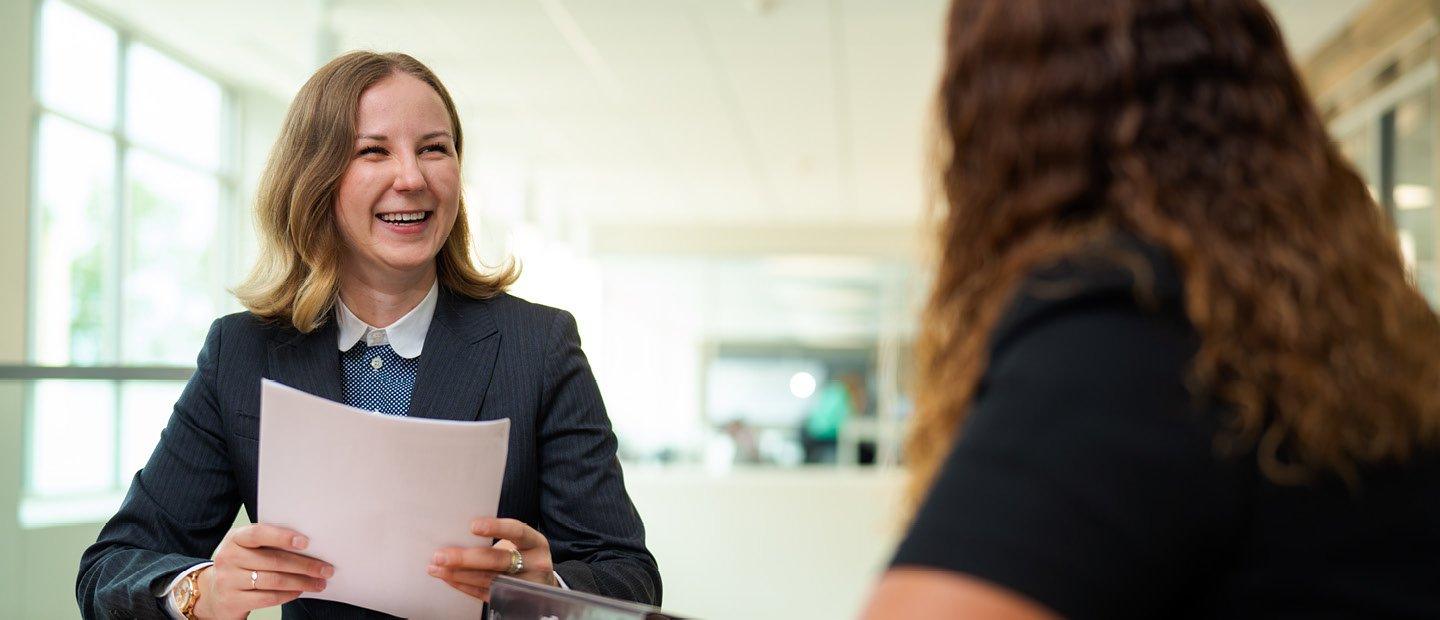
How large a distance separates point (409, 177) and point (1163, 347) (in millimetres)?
1074

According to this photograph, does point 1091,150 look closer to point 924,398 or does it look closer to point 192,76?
point 924,398

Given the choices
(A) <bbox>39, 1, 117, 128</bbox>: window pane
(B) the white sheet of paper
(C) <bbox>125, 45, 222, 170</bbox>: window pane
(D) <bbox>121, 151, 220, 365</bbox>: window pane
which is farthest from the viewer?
(D) <bbox>121, 151, 220, 365</bbox>: window pane

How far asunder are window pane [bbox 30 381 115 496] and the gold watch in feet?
4.85

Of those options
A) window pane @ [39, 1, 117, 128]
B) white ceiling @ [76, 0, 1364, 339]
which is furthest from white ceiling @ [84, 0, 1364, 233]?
window pane @ [39, 1, 117, 128]

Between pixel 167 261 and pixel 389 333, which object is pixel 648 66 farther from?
pixel 389 333

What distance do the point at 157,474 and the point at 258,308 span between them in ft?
0.78

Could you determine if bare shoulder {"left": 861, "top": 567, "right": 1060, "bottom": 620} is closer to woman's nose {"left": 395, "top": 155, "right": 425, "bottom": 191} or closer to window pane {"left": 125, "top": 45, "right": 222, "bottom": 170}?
woman's nose {"left": 395, "top": 155, "right": 425, "bottom": 191}

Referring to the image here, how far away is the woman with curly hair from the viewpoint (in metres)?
0.63

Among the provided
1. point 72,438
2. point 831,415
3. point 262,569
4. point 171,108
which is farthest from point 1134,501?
point 831,415

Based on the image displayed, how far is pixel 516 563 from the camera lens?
1293mm

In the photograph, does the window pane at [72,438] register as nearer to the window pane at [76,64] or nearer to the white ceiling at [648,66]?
the white ceiling at [648,66]

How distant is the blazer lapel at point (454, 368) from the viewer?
1.50 m

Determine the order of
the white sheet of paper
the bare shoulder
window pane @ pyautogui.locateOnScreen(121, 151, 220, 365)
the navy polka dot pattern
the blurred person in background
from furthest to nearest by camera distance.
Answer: the blurred person in background → window pane @ pyautogui.locateOnScreen(121, 151, 220, 365) → the navy polka dot pattern → the white sheet of paper → the bare shoulder

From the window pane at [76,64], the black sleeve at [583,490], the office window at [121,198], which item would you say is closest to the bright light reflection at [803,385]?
the office window at [121,198]
